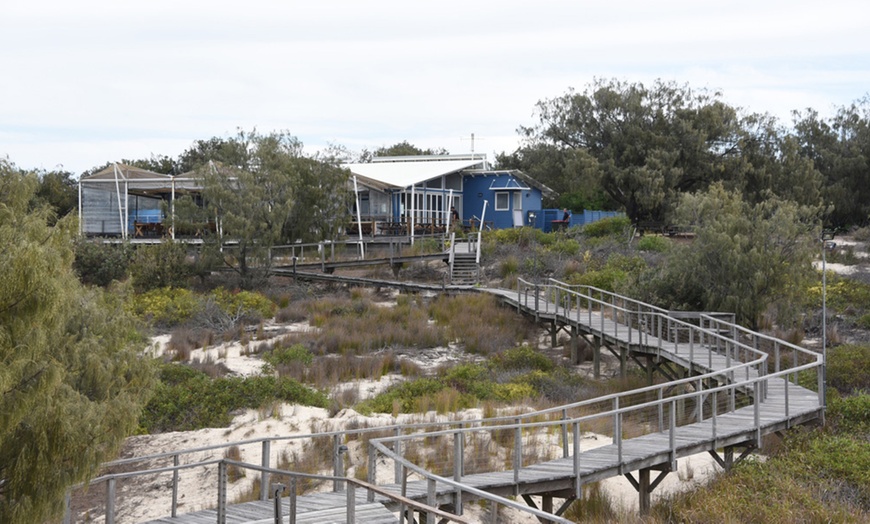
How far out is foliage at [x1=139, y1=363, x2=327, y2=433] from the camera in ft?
64.5

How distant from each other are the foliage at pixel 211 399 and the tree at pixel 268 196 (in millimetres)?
14382

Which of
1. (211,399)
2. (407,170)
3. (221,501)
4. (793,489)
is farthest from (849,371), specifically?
(407,170)

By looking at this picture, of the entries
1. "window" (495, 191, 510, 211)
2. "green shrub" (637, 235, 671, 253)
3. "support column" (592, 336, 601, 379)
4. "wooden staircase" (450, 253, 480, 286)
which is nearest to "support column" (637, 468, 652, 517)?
"support column" (592, 336, 601, 379)

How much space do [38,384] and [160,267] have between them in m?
27.8

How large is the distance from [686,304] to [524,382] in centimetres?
687

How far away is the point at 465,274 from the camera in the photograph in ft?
125

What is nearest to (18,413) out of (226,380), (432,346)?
(226,380)

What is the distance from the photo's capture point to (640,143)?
4969 centimetres

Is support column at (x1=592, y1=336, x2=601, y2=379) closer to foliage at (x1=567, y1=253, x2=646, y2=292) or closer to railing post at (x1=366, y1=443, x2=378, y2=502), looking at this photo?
foliage at (x1=567, y1=253, x2=646, y2=292)

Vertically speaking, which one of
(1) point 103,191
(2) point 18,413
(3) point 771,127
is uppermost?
(3) point 771,127

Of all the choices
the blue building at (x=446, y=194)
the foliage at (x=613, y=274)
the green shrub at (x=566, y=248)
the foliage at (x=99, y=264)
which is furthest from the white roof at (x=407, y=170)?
the foliage at (x=99, y=264)

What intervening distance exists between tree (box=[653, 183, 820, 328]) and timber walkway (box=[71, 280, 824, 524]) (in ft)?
9.95

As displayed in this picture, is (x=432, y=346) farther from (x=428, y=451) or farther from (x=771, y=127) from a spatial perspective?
(x=771, y=127)

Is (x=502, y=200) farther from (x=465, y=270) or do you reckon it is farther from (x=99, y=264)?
(x=99, y=264)
